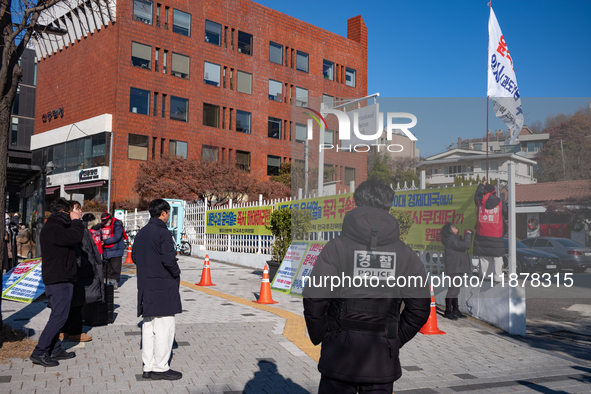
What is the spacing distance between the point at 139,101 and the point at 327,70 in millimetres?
16830

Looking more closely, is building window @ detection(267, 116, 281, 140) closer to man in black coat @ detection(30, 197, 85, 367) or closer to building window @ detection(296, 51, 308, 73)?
building window @ detection(296, 51, 308, 73)

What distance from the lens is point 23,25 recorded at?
6.32 meters

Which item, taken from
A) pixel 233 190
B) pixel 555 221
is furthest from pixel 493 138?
pixel 233 190

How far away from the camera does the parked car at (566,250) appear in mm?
6924

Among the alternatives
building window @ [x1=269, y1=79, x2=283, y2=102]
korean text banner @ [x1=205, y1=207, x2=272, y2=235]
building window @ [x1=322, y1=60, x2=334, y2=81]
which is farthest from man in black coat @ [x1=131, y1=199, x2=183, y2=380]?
building window @ [x1=322, y1=60, x2=334, y2=81]

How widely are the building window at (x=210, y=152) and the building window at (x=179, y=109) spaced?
2.60m

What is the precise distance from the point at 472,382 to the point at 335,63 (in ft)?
131

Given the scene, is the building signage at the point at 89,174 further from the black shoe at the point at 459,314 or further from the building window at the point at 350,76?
the black shoe at the point at 459,314

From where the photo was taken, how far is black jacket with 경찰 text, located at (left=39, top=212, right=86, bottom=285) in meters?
5.45

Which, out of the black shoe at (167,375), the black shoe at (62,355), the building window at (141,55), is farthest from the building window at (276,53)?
the black shoe at (167,375)

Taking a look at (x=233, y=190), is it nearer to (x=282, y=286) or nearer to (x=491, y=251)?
(x=282, y=286)

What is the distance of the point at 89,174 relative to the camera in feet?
113

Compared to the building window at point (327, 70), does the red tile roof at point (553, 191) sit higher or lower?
lower

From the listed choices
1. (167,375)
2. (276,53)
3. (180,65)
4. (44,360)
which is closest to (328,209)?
(167,375)
